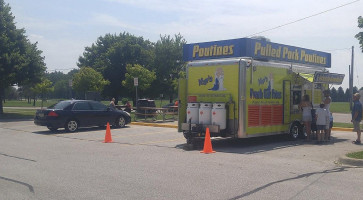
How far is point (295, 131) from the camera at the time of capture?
14.8 metres

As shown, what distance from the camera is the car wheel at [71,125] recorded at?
18.0 meters

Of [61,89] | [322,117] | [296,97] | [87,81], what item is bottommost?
[322,117]

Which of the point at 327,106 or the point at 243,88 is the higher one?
the point at 243,88

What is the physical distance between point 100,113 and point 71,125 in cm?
171

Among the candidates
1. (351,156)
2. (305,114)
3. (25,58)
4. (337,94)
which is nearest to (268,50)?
(305,114)

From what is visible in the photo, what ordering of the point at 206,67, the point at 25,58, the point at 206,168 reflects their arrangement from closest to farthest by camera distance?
the point at 206,168 < the point at 206,67 < the point at 25,58

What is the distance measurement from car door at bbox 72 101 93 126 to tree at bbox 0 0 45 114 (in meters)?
11.7

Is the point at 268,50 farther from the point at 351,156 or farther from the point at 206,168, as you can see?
the point at 206,168

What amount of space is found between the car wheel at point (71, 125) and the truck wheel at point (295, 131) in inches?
377

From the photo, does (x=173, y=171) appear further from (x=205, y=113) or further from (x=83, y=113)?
(x=83, y=113)

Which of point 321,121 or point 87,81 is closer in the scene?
point 321,121

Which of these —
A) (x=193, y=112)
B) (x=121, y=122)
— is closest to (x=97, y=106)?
(x=121, y=122)

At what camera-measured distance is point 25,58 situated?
29172 millimetres

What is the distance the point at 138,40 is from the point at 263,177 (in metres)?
46.3
